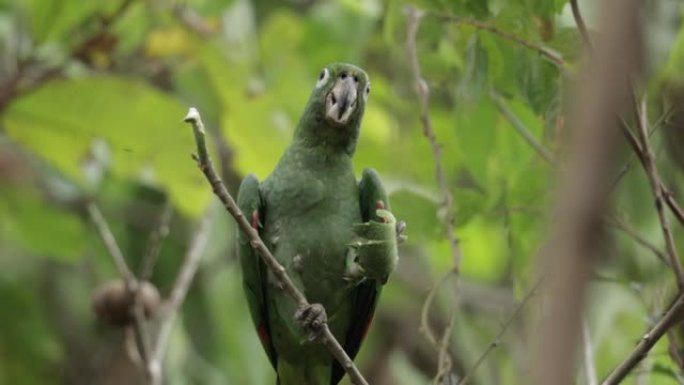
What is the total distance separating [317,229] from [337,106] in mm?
410

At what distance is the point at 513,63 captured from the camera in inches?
132

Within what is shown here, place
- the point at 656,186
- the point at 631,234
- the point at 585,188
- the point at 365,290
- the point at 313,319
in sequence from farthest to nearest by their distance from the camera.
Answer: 1. the point at 365,290
2. the point at 631,234
3. the point at 313,319
4. the point at 656,186
5. the point at 585,188

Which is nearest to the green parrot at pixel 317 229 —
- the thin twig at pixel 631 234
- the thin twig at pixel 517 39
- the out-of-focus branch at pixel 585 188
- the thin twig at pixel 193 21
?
the thin twig at pixel 517 39

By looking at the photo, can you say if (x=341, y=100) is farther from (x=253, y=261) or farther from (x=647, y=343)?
(x=647, y=343)

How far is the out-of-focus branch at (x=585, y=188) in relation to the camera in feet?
2.32

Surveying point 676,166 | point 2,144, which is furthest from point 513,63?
point 2,144

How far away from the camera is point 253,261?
348 cm

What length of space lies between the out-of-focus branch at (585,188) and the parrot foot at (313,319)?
93.1 inches

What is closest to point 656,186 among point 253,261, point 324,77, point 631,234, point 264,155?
point 631,234

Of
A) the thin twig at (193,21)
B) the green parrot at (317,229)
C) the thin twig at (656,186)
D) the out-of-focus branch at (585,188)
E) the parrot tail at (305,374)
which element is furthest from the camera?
the thin twig at (193,21)

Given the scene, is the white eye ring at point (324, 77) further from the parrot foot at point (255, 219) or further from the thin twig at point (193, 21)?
the thin twig at point (193, 21)

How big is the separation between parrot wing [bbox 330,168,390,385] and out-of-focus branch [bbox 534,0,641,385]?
2.63m

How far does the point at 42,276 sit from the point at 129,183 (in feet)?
3.80

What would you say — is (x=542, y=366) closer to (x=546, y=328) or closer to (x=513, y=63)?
(x=546, y=328)
